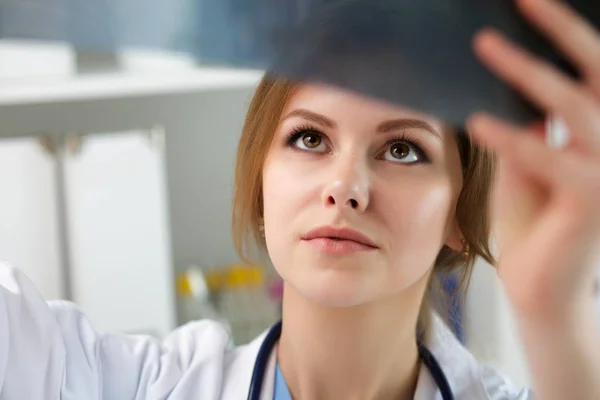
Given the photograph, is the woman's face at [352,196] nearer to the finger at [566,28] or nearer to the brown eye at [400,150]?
the brown eye at [400,150]

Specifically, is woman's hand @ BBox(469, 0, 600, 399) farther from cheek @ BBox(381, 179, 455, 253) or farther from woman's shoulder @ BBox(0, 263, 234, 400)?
woman's shoulder @ BBox(0, 263, 234, 400)

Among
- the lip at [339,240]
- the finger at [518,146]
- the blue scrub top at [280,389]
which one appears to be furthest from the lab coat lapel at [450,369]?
the finger at [518,146]

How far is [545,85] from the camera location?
257 millimetres

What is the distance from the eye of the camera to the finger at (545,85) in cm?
25

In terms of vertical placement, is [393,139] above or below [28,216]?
above

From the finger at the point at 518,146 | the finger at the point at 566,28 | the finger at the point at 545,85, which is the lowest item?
the finger at the point at 518,146

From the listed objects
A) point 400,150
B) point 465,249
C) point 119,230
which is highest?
point 400,150

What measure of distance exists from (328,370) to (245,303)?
854 mm

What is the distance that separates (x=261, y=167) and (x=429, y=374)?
251 millimetres

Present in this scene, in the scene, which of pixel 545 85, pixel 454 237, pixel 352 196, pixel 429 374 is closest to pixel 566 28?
pixel 545 85

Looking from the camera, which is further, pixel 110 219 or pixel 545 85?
pixel 110 219

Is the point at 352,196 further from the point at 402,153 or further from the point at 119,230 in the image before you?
the point at 119,230

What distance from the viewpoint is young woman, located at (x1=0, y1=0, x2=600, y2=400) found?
280 millimetres

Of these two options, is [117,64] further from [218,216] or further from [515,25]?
[515,25]
